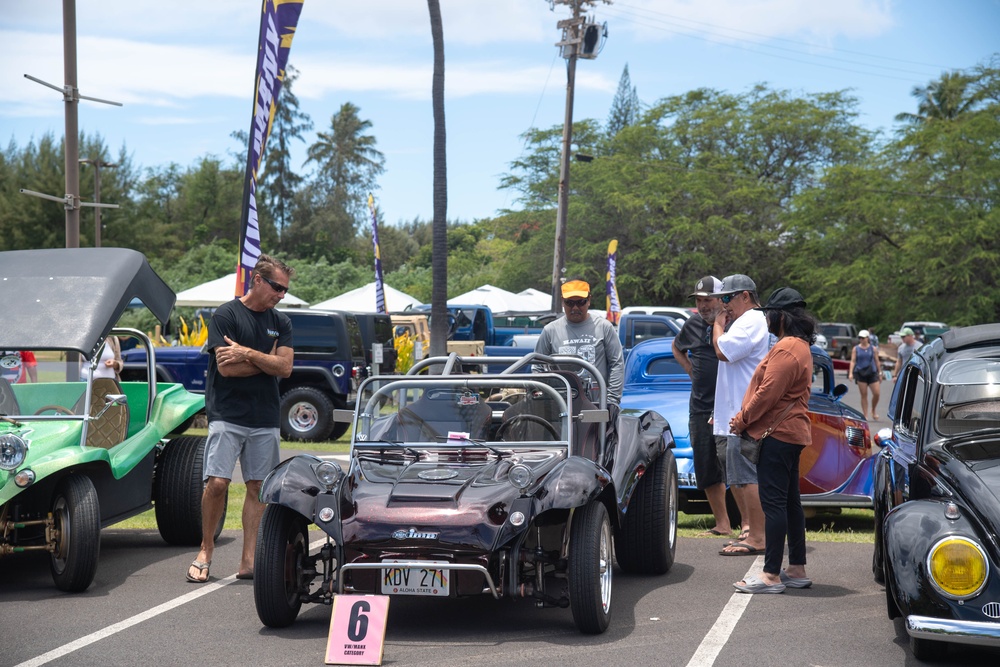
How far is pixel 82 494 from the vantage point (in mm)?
6590

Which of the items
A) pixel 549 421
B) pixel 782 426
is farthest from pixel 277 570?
pixel 782 426

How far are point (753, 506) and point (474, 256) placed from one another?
2734 inches

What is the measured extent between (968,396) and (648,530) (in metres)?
2.05

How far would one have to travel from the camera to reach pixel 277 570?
5.40m

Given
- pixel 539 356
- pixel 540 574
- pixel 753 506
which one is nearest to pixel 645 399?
pixel 753 506

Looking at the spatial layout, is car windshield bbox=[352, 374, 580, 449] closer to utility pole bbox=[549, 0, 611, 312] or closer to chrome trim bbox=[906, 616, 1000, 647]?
chrome trim bbox=[906, 616, 1000, 647]

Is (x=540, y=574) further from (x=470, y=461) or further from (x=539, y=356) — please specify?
(x=539, y=356)

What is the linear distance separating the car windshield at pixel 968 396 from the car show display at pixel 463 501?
1767 millimetres

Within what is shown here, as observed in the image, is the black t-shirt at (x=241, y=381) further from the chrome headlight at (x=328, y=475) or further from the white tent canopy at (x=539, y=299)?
the white tent canopy at (x=539, y=299)

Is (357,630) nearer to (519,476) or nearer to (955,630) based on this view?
(519,476)

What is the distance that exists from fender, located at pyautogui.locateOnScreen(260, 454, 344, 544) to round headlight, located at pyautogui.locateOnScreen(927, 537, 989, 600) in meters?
2.65

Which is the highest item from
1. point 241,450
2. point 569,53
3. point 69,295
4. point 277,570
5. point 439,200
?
point 569,53

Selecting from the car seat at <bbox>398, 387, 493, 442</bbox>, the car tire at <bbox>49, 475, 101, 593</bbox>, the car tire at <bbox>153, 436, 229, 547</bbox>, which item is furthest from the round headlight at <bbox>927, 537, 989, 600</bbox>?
the car tire at <bbox>153, 436, 229, 547</bbox>

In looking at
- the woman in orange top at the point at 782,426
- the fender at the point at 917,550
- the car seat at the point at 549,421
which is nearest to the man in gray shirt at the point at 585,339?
the car seat at the point at 549,421
